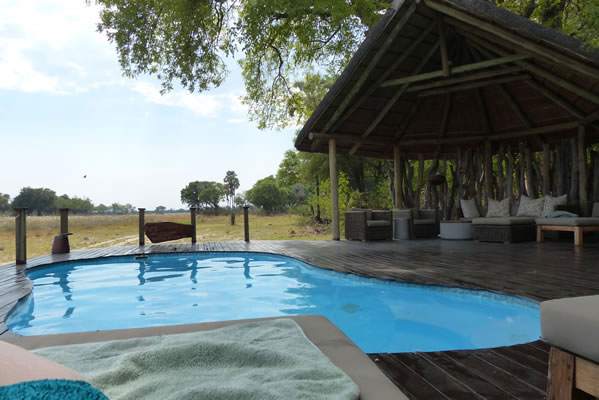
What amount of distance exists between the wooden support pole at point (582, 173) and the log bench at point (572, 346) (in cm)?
828

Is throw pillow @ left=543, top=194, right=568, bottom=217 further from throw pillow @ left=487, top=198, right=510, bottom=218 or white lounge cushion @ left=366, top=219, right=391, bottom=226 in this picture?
white lounge cushion @ left=366, top=219, right=391, bottom=226

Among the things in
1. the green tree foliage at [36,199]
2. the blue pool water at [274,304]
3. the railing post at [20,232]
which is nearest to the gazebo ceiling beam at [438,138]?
the blue pool water at [274,304]

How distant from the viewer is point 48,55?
22406mm

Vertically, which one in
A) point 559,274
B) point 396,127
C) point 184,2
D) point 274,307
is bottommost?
point 274,307

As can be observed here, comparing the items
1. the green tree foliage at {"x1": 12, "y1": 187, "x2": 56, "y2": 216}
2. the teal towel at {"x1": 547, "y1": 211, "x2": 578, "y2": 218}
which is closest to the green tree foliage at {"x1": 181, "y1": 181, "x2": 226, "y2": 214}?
the green tree foliage at {"x1": 12, "y1": 187, "x2": 56, "y2": 216}

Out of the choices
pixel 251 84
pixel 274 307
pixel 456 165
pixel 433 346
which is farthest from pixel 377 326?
pixel 251 84

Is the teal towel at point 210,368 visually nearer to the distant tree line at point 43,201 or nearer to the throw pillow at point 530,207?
the throw pillow at point 530,207

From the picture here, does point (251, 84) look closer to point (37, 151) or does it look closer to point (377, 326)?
point (377, 326)

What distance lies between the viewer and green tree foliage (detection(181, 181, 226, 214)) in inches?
2314

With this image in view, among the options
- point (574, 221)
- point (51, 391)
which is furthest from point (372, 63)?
point (51, 391)

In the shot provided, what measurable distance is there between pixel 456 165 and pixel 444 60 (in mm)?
3873

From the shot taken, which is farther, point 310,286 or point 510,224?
point 510,224

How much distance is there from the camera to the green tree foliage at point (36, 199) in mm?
50938

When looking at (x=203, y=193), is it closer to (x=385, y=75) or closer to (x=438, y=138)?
(x=438, y=138)
